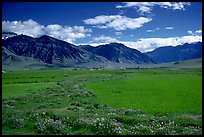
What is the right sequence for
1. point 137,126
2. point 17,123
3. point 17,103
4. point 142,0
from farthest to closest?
1. point 17,103
2. point 17,123
3. point 137,126
4. point 142,0

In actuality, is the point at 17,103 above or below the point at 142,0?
below

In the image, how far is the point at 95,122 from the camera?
54.5 ft

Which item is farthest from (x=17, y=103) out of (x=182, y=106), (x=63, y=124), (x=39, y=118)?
(x=182, y=106)

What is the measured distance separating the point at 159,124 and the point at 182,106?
8.77m

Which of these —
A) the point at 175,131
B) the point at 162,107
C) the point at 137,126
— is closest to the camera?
the point at 175,131

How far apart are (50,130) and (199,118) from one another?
31.4 feet

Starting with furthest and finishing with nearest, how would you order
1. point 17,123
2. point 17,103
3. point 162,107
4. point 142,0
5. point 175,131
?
point 17,103, point 162,107, point 17,123, point 175,131, point 142,0

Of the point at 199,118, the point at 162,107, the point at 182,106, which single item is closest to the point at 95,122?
the point at 199,118

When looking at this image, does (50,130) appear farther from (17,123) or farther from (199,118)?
(199,118)

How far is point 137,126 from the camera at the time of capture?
16375 mm

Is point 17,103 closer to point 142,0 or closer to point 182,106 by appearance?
point 182,106

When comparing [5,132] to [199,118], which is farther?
[199,118]

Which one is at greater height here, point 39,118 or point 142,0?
point 142,0

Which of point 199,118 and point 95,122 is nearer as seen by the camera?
point 95,122
